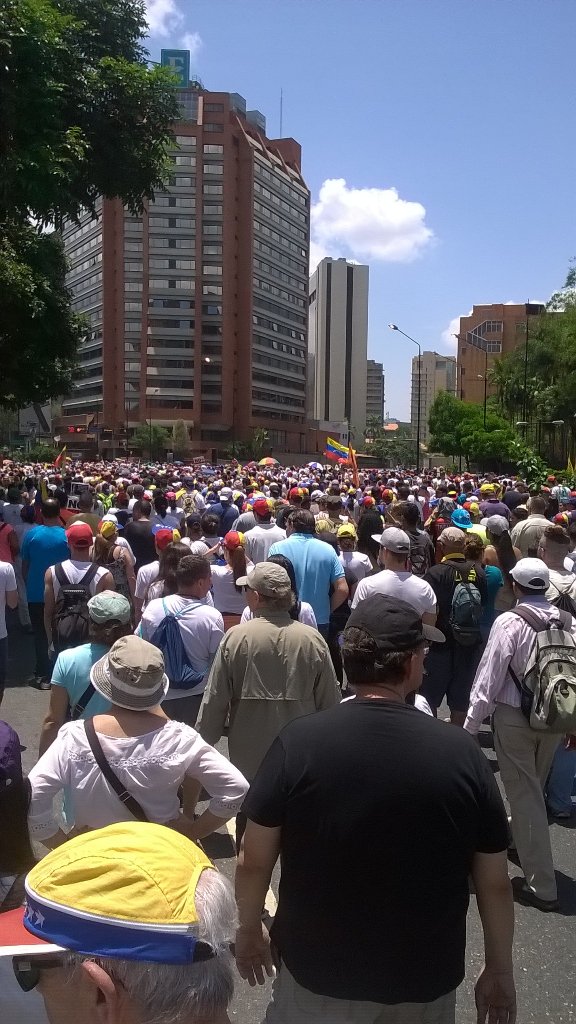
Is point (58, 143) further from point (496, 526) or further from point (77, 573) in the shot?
point (77, 573)

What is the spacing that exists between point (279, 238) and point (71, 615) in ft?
362

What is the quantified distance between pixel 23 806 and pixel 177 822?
0.74 m

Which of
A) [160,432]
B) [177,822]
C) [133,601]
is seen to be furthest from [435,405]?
[177,822]

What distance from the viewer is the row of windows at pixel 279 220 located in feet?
340

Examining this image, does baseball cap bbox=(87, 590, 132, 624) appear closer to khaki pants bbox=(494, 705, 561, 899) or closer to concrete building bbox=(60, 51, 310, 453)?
khaki pants bbox=(494, 705, 561, 899)

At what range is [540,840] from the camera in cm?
421

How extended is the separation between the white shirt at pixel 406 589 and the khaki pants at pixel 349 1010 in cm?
331

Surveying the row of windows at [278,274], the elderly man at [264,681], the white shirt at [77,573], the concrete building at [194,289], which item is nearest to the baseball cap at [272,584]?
the elderly man at [264,681]

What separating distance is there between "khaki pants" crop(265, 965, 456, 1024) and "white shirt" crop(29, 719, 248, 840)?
0.84 meters

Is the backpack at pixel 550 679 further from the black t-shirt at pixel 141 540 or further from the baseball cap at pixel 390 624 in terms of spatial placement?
the black t-shirt at pixel 141 540

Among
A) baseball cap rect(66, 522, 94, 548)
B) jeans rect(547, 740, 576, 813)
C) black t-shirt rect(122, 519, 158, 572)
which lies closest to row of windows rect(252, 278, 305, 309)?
black t-shirt rect(122, 519, 158, 572)

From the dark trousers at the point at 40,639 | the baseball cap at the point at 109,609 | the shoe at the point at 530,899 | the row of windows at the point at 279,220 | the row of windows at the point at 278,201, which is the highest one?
the row of windows at the point at 278,201

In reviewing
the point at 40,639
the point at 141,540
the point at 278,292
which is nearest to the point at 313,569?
the point at 40,639

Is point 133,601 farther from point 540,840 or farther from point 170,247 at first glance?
point 170,247
